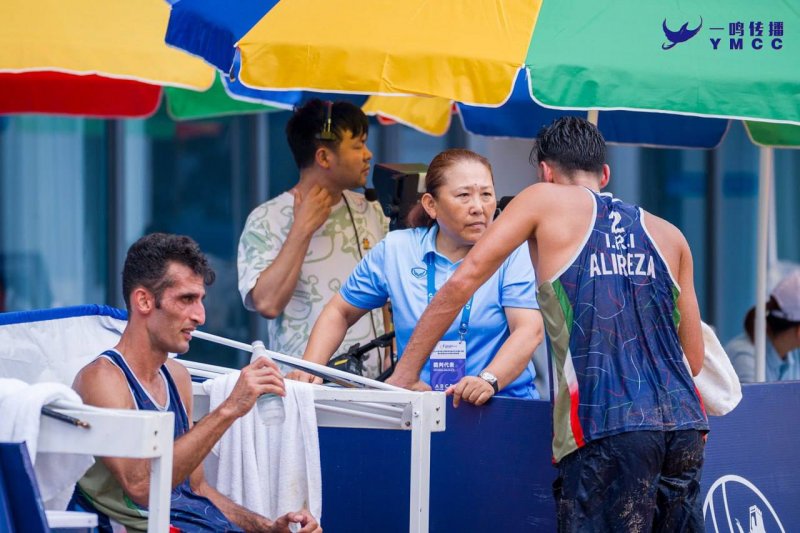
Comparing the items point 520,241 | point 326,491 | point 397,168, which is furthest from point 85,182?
point 520,241

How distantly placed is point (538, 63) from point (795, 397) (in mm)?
1605

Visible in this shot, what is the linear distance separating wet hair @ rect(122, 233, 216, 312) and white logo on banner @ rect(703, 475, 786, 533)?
6.53 feet

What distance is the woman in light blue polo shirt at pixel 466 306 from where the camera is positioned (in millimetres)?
4305

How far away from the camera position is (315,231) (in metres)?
5.16

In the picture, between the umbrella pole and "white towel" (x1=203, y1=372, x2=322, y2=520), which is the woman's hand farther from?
the umbrella pole

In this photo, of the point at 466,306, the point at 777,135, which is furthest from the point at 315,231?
the point at 777,135

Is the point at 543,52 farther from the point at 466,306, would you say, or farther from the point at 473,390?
the point at 473,390

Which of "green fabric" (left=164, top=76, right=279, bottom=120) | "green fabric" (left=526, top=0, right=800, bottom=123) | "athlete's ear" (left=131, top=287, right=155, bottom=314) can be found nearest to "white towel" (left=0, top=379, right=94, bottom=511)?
"athlete's ear" (left=131, top=287, right=155, bottom=314)

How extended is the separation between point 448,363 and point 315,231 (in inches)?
41.2

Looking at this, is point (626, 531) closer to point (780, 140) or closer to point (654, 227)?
point (654, 227)

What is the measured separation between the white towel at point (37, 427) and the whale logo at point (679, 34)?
7.97 ft

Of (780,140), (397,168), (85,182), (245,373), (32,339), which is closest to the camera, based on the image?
(245,373)

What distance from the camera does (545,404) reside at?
4.21 metres

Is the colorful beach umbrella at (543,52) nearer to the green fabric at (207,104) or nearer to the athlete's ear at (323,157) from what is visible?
the athlete's ear at (323,157)
